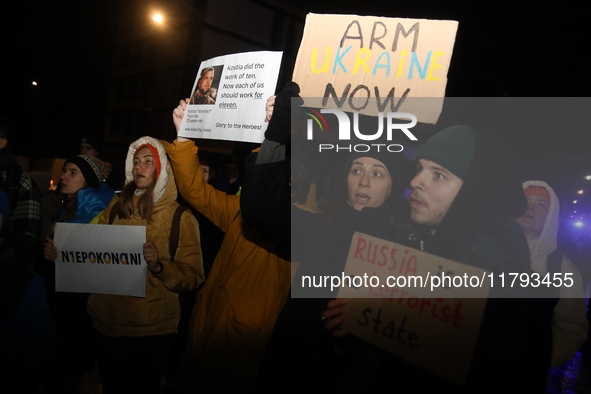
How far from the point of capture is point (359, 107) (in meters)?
1.63

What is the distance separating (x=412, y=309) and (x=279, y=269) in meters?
0.85

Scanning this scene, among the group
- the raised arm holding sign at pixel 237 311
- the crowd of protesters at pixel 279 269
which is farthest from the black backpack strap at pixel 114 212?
the raised arm holding sign at pixel 237 311

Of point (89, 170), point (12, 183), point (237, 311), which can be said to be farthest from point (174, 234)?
point (12, 183)

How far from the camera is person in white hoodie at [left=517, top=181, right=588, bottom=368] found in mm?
1770

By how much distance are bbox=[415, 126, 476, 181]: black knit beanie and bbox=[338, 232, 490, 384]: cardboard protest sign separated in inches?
15.2

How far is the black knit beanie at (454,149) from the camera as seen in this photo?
4.15 feet

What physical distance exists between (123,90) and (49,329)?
3260 centimetres

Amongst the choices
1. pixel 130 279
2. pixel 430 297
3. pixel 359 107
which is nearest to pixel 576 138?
pixel 359 107

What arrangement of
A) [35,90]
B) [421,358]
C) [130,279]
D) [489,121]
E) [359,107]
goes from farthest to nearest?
[35,90]
[489,121]
[130,279]
[359,107]
[421,358]

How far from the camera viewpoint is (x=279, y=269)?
71.7 inches

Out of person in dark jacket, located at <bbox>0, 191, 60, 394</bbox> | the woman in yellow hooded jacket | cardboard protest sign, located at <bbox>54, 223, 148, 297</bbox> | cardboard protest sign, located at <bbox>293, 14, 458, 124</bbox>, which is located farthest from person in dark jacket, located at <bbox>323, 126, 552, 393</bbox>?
person in dark jacket, located at <bbox>0, 191, 60, 394</bbox>

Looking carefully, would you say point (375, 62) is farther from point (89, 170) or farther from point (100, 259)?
point (89, 170)

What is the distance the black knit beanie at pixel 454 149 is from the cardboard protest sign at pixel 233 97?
854 millimetres

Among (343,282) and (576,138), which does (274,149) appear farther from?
(576,138)
